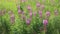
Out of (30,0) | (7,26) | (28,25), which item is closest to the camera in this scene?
(28,25)

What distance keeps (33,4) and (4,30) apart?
1.50 meters

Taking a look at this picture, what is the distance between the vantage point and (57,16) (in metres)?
4.39

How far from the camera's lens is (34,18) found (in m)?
4.34

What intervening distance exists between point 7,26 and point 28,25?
46 cm

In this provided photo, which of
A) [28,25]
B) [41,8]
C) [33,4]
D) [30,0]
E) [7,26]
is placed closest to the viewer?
[28,25]

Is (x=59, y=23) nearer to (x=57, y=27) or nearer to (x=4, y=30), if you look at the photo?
(x=57, y=27)

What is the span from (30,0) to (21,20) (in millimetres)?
1923

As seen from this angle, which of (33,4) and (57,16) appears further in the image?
(33,4)

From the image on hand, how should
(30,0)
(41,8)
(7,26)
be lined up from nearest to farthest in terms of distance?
(7,26) < (41,8) < (30,0)

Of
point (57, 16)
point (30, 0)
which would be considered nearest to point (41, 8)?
point (57, 16)

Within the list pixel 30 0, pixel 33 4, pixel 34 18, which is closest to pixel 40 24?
pixel 34 18

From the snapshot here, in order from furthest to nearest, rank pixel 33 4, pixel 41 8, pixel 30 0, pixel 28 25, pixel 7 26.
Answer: pixel 30 0 < pixel 33 4 < pixel 41 8 < pixel 7 26 < pixel 28 25

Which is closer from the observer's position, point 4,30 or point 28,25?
point 28,25

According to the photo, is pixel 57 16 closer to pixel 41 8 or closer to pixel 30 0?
pixel 41 8
